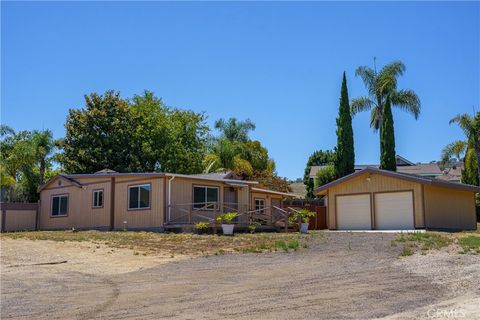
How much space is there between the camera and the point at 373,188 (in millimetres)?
28984

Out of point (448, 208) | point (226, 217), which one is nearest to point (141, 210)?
point (226, 217)

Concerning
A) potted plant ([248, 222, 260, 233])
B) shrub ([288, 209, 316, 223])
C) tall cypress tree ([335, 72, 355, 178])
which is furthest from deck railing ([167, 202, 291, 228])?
tall cypress tree ([335, 72, 355, 178])

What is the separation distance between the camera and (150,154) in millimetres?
42594

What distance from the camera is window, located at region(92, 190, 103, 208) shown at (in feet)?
93.0

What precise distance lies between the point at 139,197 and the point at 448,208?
15.8 metres

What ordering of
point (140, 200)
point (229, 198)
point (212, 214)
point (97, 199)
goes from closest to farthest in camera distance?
point (140, 200) → point (212, 214) → point (97, 199) → point (229, 198)

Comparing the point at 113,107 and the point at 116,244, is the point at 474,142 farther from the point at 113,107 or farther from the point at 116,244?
the point at 116,244

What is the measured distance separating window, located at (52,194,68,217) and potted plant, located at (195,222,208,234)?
9.88 m

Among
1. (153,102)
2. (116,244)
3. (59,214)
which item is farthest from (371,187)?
(153,102)

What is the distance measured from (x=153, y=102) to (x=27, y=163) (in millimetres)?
11573

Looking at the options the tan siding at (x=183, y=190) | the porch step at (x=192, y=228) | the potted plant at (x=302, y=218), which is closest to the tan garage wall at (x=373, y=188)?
the porch step at (x=192, y=228)

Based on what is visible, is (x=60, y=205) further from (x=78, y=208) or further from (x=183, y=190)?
(x=183, y=190)

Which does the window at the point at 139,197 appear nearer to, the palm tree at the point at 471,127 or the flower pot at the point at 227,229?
the flower pot at the point at 227,229

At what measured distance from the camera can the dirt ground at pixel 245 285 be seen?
9188 mm
